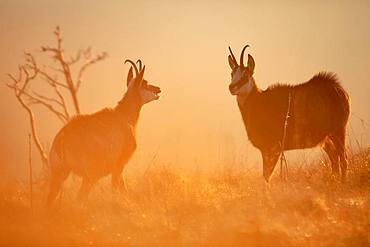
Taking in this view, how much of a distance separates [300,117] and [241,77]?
97 cm

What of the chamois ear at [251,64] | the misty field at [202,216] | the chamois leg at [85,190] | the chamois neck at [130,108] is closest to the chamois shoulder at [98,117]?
the chamois neck at [130,108]

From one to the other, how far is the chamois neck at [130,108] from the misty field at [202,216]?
0.95 m

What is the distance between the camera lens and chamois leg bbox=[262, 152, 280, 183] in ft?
26.7

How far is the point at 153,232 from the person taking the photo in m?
6.58

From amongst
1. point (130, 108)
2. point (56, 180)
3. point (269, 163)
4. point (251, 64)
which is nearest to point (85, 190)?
point (56, 180)

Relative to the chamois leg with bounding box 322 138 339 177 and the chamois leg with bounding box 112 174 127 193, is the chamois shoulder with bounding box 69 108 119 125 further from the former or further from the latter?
the chamois leg with bounding box 322 138 339 177

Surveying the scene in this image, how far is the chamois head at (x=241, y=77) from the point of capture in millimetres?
8516

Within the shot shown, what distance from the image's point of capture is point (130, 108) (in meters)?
8.68

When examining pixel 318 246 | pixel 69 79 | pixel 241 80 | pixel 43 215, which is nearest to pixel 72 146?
pixel 43 215

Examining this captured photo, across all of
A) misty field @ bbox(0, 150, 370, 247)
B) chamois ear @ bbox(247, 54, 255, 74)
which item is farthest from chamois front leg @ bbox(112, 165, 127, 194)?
chamois ear @ bbox(247, 54, 255, 74)

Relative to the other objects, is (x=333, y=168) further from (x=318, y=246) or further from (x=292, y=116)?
(x=318, y=246)

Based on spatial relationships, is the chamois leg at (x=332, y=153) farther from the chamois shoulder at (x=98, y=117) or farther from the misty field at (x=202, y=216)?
the chamois shoulder at (x=98, y=117)

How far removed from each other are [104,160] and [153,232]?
5.60 feet

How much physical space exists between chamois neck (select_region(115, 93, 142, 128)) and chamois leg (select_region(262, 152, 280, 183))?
1.85 metres
